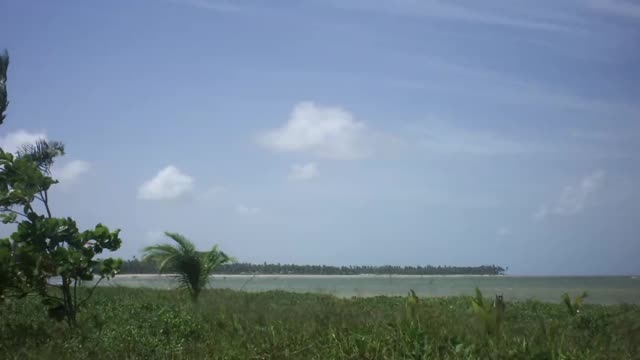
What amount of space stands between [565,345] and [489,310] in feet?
5.63

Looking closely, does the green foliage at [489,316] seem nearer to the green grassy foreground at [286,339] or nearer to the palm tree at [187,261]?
the green grassy foreground at [286,339]

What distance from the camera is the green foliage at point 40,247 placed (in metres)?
9.64

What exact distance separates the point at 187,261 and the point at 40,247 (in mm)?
5586

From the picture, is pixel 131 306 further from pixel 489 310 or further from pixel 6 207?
pixel 489 310

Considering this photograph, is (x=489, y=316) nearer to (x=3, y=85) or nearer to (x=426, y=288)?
(x=3, y=85)

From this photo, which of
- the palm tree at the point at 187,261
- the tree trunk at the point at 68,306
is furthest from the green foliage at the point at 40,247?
the palm tree at the point at 187,261

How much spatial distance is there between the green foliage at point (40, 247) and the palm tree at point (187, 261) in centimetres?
470

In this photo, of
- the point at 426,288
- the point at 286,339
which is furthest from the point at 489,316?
the point at 426,288

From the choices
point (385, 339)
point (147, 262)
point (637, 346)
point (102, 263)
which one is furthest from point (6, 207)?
point (637, 346)

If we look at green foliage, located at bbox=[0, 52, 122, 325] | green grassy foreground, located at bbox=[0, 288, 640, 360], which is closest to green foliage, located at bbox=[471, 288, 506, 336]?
green grassy foreground, located at bbox=[0, 288, 640, 360]

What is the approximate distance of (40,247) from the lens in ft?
32.4

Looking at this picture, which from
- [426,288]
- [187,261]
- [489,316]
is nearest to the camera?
[489,316]

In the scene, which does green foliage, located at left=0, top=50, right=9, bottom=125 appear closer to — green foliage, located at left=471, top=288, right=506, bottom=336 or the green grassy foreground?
the green grassy foreground

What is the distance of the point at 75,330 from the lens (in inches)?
381
